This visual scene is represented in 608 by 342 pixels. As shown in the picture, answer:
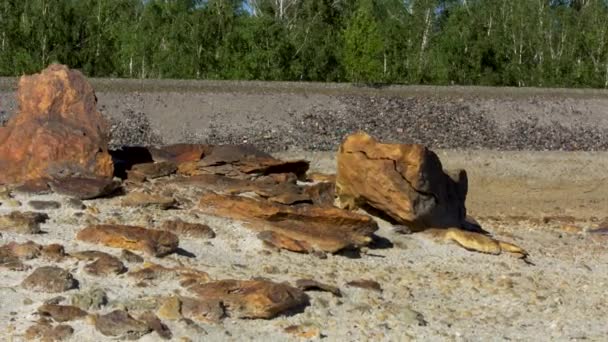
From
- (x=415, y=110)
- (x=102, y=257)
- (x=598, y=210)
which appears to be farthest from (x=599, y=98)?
(x=102, y=257)

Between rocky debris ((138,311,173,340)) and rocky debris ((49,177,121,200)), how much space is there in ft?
9.90

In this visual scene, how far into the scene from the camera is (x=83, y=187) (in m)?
10.7

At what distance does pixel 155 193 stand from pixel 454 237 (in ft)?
9.34

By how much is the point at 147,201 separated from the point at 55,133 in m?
1.26

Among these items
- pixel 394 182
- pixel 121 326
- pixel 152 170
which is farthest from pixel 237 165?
A: pixel 121 326

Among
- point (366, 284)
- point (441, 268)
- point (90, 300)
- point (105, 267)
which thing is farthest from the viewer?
point (441, 268)

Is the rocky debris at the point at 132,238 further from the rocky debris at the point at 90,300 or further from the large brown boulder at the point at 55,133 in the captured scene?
the large brown boulder at the point at 55,133

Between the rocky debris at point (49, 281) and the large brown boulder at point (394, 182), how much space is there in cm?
384

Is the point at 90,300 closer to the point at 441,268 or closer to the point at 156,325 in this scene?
the point at 156,325

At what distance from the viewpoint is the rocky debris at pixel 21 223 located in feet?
31.1

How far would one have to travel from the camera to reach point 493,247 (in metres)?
11.0

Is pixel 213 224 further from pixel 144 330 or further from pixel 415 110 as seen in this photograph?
pixel 415 110

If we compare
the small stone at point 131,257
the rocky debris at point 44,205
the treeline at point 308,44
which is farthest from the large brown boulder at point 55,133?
the treeline at point 308,44

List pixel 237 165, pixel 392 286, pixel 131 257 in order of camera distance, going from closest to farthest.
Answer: pixel 131 257 < pixel 392 286 < pixel 237 165
